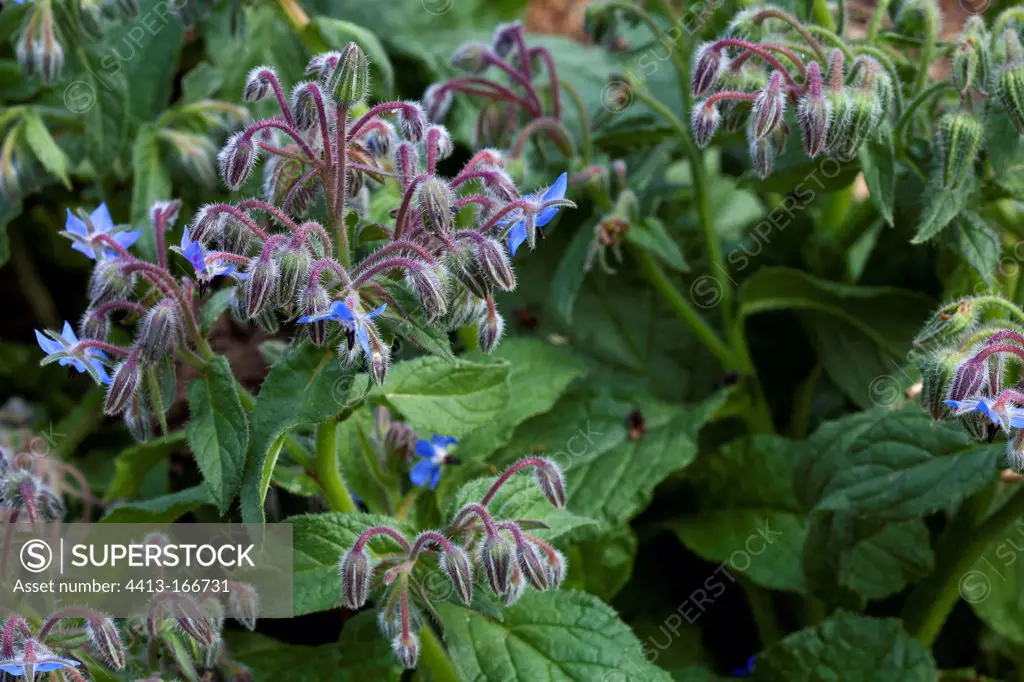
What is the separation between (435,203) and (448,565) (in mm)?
548

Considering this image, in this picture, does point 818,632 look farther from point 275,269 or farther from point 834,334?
point 275,269

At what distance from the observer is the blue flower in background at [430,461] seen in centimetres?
222

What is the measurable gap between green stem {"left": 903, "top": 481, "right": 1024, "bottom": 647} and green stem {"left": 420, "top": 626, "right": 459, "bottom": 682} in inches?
42.9

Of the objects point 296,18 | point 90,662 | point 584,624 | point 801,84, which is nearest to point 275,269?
point 90,662

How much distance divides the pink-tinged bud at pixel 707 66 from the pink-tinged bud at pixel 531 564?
0.99 metres

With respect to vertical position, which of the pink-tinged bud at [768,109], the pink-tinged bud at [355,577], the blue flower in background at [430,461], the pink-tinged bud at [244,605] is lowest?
the pink-tinged bud at [244,605]

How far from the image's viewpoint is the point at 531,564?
1746 millimetres

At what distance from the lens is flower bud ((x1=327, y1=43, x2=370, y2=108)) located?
1634 mm

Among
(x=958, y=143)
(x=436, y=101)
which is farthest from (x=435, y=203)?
(x=958, y=143)

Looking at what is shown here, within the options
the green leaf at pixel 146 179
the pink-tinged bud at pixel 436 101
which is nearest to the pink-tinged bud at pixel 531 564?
the pink-tinged bud at pixel 436 101

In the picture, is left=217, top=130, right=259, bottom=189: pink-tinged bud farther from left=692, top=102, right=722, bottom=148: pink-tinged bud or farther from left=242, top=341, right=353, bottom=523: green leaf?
left=692, top=102, right=722, bottom=148: pink-tinged bud

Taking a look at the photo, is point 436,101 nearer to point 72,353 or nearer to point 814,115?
point 814,115

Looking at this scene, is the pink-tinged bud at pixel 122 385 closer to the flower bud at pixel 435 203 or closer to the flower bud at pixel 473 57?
the flower bud at pixel 435 203

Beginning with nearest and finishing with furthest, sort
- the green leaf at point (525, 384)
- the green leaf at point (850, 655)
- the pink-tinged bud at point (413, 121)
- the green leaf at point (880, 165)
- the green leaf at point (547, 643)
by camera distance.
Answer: the pink-tinged bud at point (413, 121), the green leaf at point (547, 643), the green leaf at point (880, 165), the green leaf at point (850, 655), the green leaf at point (525, 384)
